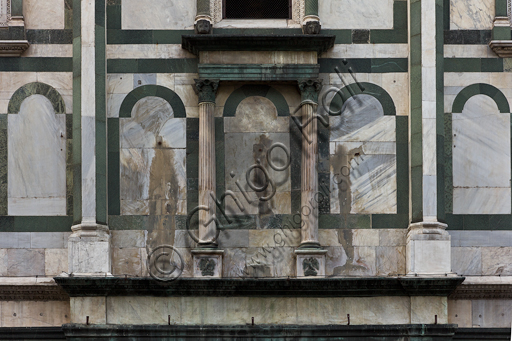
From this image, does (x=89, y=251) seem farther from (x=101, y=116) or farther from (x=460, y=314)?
(x=460, y=314)

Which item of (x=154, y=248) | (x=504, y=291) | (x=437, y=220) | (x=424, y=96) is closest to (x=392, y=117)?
(x=424, y=96)

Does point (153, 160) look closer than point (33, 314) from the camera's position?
No

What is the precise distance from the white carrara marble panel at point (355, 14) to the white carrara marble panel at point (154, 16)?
2208 mm

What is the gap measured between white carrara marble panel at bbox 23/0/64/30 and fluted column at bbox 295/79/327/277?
4127 mm

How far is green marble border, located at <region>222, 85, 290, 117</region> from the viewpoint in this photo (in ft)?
54.6

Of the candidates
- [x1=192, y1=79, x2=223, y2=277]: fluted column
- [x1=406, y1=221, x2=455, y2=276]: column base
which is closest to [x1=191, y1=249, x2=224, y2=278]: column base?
[x1=192, y1=79, x2=223, y2=277]: fluted column

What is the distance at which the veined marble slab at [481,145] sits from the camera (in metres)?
16.5

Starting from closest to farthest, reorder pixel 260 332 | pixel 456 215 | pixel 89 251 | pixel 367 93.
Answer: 1. pixel 260 332
2. pixel 89 251
3. pixel 456 215
4. pixel 367 93

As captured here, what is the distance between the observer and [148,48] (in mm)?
16734

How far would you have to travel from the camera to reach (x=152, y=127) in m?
16.6

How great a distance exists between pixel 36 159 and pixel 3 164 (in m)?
0.53

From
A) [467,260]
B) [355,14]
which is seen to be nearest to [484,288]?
[467,260]

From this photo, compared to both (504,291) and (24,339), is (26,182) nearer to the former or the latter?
(24,339)

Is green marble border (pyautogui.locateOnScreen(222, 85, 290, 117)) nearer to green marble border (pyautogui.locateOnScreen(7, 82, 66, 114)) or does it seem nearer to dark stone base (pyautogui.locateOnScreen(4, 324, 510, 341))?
green marble border (pyautogui.locateOnScreen(7, 82, 66, 114))
